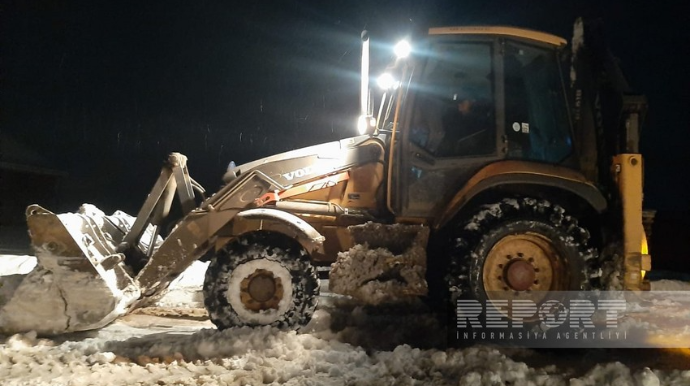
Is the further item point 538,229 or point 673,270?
point 673,270

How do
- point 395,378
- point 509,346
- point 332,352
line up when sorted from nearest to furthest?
point 395,378, point 332,352, point 509,346

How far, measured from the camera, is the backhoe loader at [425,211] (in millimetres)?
4828

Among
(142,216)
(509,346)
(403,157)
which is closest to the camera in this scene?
(509,346)

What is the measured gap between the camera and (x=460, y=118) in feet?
17.1

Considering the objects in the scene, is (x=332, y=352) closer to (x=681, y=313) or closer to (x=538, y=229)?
(x=538, y=229)

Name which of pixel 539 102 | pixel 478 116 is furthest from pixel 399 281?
pixel 539 102

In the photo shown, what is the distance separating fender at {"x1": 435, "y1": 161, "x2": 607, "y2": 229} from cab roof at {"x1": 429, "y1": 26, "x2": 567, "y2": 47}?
1.31 meters

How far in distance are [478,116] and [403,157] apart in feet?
2.80

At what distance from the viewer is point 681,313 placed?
6.67 m

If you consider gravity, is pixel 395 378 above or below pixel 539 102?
below

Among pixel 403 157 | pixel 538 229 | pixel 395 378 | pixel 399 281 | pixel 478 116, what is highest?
pixel 478 116

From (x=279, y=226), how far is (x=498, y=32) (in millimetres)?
2882

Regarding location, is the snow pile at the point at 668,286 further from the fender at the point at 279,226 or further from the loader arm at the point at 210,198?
the fender at the point at 279,226

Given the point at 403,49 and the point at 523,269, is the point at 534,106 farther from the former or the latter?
the point at 523,269
